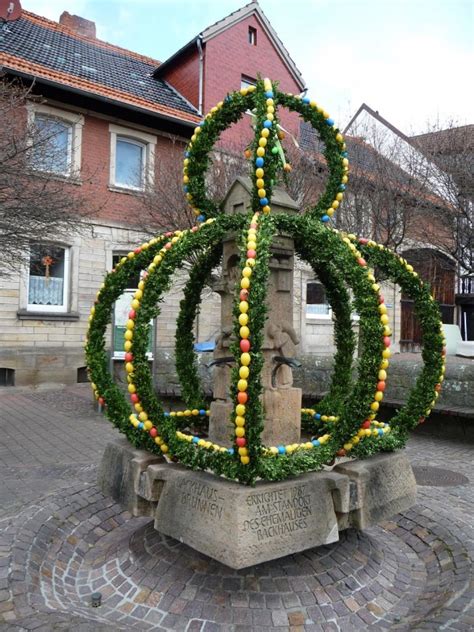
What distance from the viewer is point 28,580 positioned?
321 cm

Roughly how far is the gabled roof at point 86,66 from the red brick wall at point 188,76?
232 millimetres

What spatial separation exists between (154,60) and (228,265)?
19294 millimetres

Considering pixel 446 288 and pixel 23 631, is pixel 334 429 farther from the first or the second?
pixel 446 288

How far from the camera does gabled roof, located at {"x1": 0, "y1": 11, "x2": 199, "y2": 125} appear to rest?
46.3ft

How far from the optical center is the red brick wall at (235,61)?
17578 millimetres

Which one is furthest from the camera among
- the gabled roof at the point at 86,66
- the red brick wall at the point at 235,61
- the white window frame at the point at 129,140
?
the red brick wall at the point at 235,61

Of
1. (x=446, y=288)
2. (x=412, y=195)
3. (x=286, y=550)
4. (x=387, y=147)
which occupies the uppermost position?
(x=387, y=147)

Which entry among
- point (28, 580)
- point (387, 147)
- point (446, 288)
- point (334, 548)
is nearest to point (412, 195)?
point (387, 147)

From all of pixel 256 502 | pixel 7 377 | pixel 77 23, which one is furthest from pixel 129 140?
pixel 256 502

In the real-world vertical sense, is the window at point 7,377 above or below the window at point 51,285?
below

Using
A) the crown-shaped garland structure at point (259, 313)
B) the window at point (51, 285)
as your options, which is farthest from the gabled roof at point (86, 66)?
the crown-shaped garland structure at point (259, 313)

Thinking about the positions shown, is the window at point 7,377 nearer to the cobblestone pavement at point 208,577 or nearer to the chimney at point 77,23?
the cobblestone pavement at point 208,577

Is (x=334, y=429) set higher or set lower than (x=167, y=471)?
higher

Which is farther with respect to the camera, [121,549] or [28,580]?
[121,549]
